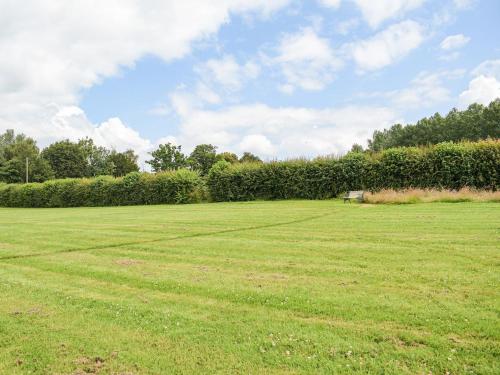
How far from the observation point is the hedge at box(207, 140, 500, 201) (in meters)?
23.0

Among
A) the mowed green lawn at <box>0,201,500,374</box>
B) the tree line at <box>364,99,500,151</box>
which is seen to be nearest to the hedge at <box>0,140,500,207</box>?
Answer: the mowed green lawn at <box>0,201,500,374</box>

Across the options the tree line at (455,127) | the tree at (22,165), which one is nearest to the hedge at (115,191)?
the tree at (22,165)

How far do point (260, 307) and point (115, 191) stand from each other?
33.1 metres

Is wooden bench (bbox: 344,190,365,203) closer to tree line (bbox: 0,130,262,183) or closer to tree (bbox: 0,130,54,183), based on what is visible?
tree line (bbox: 0,130,262,183)

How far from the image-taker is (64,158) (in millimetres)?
77938

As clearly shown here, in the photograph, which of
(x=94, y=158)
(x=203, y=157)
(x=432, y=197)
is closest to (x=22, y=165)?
(x=94, y=158)

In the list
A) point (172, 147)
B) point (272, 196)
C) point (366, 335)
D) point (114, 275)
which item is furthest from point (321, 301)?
point (172, 147)

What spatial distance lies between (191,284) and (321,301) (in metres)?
2.16

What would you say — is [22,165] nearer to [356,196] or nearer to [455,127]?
[356,196]

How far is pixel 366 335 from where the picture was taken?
13.7 feet

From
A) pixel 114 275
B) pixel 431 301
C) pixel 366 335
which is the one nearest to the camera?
pixel 366 335

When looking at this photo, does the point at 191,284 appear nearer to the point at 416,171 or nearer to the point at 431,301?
the point at 431,301

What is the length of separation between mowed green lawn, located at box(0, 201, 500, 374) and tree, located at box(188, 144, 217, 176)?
69.5 meters

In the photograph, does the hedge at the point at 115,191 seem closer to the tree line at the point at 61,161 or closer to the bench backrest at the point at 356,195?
the bench backrest at the point at 356,195
